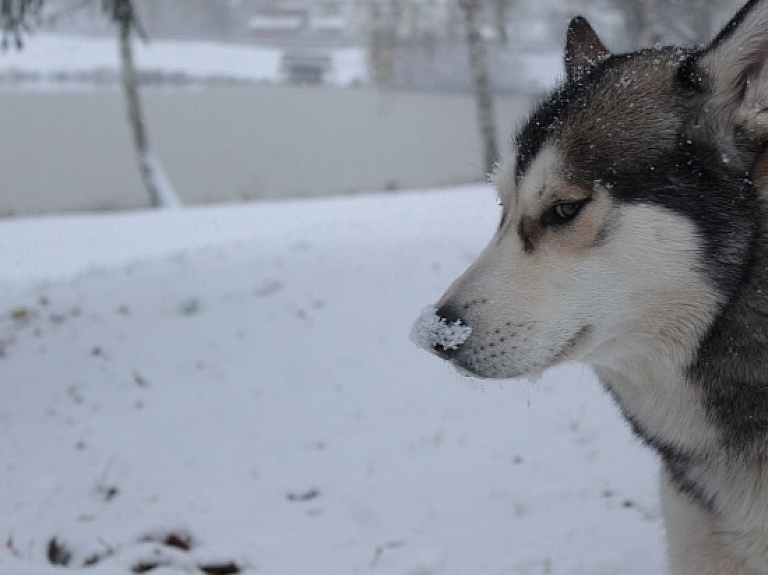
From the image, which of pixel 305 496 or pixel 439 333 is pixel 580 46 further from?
pixel 305 496

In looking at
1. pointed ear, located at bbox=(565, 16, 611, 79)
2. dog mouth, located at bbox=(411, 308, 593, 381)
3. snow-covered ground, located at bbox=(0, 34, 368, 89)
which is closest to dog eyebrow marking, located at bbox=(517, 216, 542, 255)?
dog mouth, located at bbox=(411, 308, 593, 381)

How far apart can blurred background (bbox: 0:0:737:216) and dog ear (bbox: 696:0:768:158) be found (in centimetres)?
1579

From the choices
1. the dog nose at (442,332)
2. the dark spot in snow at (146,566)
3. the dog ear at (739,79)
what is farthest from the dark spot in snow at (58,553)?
the dog ear at (739,79)

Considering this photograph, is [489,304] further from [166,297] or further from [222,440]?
[166,297]

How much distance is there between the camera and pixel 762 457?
87.7 inches

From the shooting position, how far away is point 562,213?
220cm

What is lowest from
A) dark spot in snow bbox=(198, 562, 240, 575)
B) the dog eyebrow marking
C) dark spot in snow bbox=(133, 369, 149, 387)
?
dark spot in snow bbox=(133, 369, 149, 387)

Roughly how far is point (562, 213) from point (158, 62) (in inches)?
949

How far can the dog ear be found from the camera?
2078mm

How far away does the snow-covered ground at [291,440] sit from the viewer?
11.9 feet

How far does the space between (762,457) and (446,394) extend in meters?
3.37

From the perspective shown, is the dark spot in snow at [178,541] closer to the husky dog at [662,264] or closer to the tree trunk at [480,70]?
the husky dog at [662,264]

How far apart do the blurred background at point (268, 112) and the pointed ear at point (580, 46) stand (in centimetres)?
1506

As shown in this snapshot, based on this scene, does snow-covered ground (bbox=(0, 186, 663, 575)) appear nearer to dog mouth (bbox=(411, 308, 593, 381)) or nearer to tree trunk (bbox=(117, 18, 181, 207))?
dog mouth (bbox=(411, 308, 593, 381))
